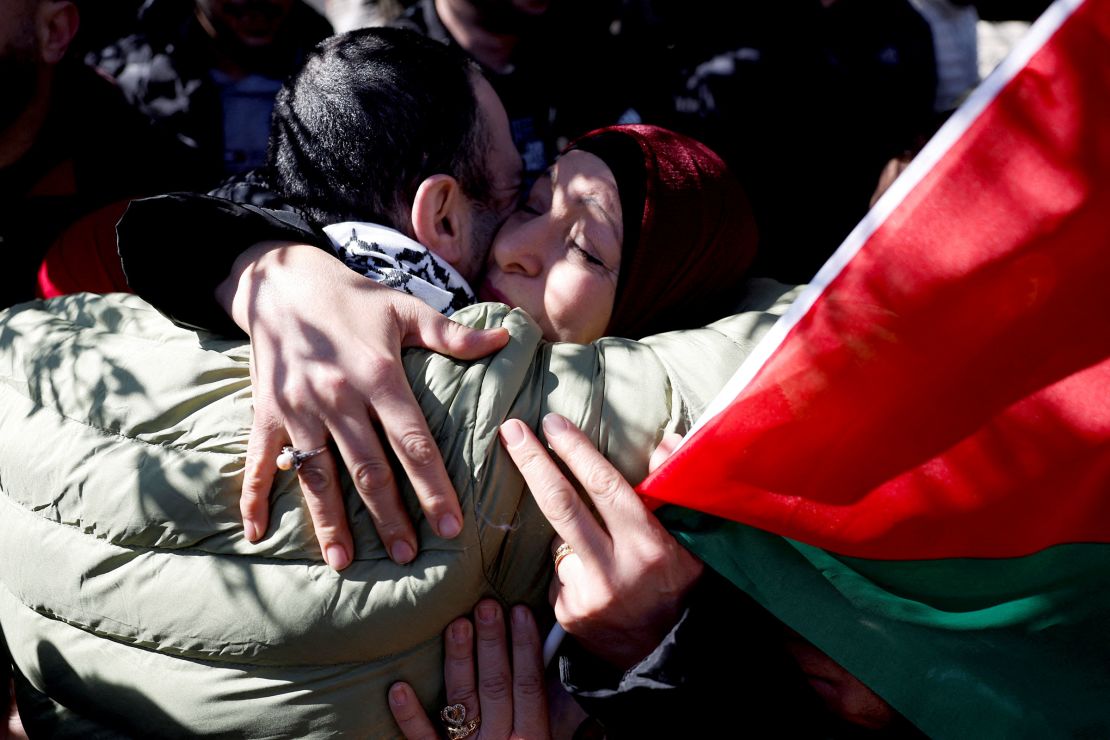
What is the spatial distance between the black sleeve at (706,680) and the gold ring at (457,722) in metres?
0.28

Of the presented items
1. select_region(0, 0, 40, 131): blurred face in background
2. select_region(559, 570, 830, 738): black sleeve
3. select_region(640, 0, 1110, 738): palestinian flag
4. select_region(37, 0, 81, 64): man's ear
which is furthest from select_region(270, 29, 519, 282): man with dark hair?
select_region(37, 0, 81, 64): man's ear

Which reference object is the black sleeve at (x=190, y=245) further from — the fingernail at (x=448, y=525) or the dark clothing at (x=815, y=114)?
the dark clothing at (x=815, y=114)

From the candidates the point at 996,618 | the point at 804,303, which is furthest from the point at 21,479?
the point at 996,618

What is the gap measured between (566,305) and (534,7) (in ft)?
7.66

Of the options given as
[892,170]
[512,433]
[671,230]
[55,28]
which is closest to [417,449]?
[512,433]

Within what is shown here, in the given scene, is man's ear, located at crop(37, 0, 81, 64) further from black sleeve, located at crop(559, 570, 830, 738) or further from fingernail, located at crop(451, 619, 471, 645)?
black sleeve, located at crop(559, 570, 830, 738)

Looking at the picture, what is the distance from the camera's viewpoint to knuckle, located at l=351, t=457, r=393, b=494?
2.08 metres

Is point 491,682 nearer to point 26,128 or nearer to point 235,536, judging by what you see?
point 235,536

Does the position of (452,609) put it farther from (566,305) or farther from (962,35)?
(962,35)

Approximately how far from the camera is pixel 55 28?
4.24 m

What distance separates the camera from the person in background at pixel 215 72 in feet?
15.1

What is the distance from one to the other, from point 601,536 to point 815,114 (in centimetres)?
270

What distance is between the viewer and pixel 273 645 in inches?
81.2

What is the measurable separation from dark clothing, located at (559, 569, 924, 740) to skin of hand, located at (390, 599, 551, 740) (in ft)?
0.39
